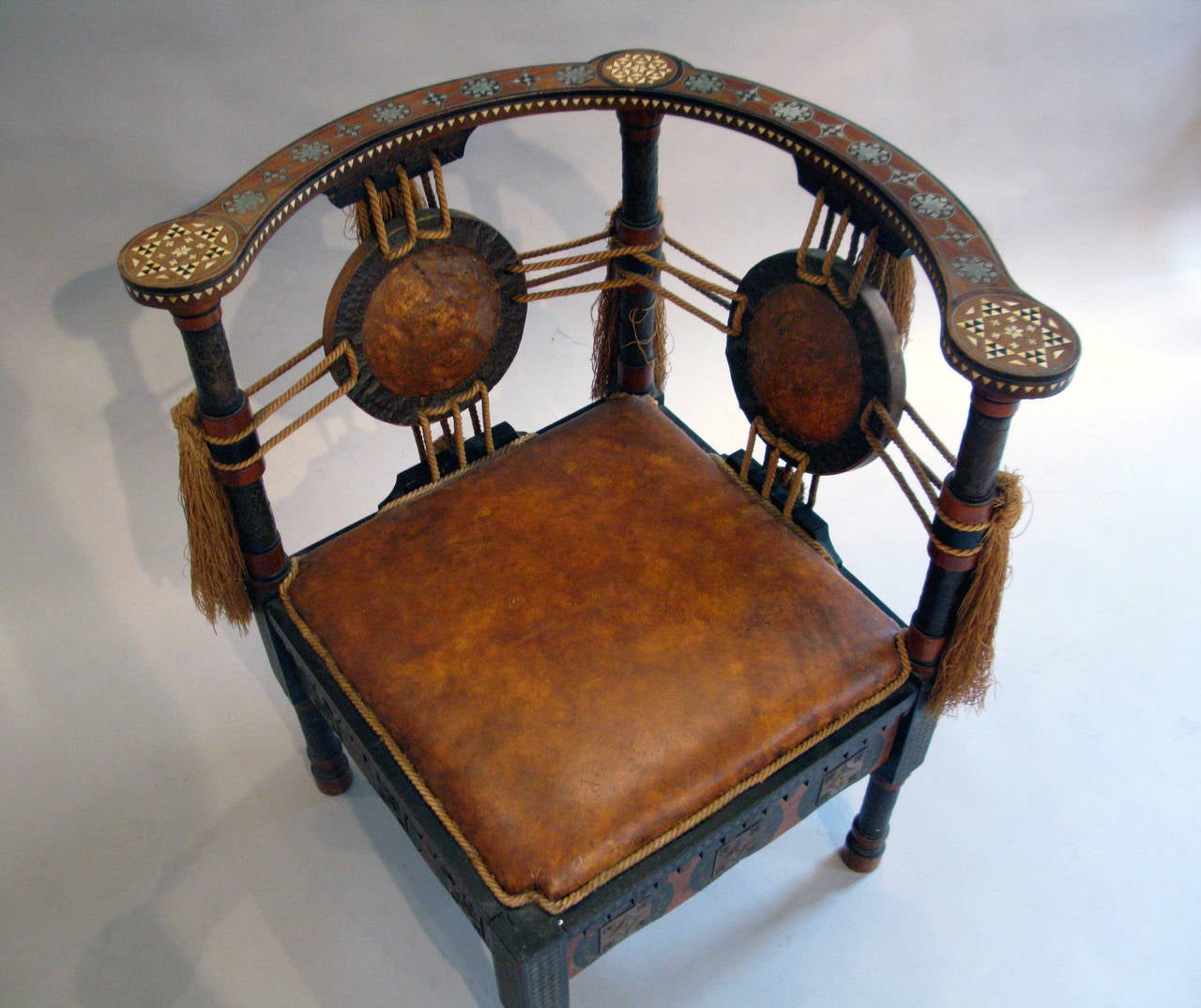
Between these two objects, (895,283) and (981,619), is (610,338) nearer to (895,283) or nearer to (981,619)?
(895,283)

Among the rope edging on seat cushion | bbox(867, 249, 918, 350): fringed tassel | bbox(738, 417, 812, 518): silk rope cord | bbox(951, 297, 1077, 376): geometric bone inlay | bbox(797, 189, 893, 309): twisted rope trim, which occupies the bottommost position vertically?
the rope edging on seat cushion

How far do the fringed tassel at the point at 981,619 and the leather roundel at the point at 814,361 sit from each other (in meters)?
0.22

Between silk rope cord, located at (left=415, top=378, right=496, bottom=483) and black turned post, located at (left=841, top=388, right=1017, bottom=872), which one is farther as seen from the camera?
silk rope cord, located at (left=415, top=378, right=496, bottom=483)

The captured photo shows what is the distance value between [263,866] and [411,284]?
0.97 m

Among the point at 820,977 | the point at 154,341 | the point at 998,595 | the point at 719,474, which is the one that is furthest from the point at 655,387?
the point at 154,341

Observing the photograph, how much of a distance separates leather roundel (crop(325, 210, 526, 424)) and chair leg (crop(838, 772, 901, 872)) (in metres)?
0.84

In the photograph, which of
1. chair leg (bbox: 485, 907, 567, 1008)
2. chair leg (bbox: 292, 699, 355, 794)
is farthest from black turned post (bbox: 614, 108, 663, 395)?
chair leg (bbox: 485, 907, 567, 1008)

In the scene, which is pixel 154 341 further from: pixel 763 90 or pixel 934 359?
pixel 934 359

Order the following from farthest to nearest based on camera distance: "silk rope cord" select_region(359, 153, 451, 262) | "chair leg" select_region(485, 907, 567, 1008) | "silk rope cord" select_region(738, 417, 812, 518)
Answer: "silk rope cord" select_region(738, 417, 812, 518) < "silk rope cord" select_region(359, 153, 451, 262) < "chair leg" select_region(485, 907, 567, 1008)

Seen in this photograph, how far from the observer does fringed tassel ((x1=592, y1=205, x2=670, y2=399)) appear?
196 cm

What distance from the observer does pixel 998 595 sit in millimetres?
1468

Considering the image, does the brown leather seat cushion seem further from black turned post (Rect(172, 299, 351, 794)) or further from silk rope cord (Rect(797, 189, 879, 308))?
silk rope cord (Rect(797, 189, 879, 308))

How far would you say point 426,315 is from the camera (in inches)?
67.8

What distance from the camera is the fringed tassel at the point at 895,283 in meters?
1.62
